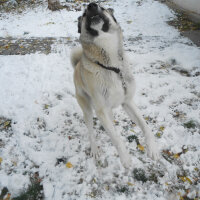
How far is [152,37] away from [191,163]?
4961mm

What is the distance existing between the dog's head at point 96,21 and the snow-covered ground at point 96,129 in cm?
157

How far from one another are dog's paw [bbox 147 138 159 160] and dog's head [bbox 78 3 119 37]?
1.58 m

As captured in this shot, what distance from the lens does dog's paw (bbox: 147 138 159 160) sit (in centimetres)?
238

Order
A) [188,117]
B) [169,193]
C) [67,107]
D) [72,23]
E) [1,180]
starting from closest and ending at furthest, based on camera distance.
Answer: [169,193]
[1,180]
[188,117]
[67,107]
[72,23]

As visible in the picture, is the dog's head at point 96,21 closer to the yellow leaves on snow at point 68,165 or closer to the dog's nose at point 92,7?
the dog's nose at point 92,7

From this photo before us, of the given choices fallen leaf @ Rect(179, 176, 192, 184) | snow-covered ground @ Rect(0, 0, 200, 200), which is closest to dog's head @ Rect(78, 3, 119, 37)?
snow-covered ground @ Rect(0, 0, 200, 200)

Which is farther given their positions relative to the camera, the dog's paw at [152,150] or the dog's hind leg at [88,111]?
the dog's hind leg at [88,111]

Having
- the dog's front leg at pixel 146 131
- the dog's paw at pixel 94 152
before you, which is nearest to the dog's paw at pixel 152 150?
the dog's front leg at pixel 146 131

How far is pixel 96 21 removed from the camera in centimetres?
209

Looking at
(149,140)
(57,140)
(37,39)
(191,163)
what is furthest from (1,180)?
(37,39)

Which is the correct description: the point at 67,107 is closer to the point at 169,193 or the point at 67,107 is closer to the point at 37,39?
the point at 169,193

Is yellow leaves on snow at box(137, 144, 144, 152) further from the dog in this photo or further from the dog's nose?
the dog's nose

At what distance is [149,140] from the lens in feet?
7.97

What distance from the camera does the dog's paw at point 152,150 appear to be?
7.81ft
